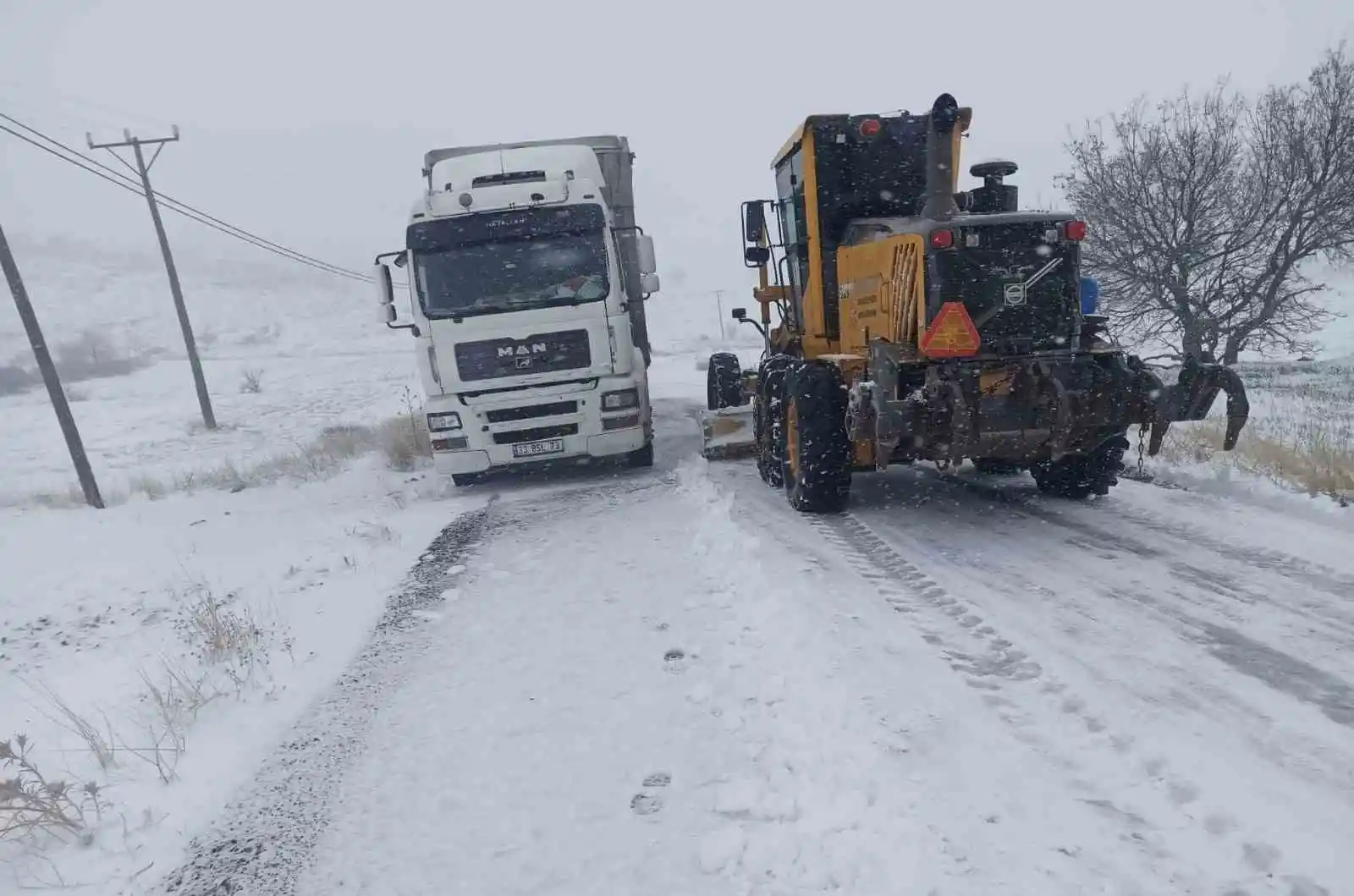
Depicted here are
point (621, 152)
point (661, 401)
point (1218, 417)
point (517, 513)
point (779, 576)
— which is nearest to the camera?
point (779, 576)

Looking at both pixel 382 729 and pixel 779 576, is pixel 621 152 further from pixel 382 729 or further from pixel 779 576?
pixel 382 729

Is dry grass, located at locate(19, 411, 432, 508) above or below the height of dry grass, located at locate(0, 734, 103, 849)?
below

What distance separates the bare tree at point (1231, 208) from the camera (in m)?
14.9

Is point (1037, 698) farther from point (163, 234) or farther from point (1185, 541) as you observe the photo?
point (163, 234)

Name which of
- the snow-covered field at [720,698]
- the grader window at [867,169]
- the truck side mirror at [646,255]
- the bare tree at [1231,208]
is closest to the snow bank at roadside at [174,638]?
the snow-covered field at [720,698]

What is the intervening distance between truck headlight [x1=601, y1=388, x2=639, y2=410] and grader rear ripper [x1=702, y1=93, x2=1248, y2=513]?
239 centimetres

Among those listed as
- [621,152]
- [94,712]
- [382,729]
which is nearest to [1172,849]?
[382,729]

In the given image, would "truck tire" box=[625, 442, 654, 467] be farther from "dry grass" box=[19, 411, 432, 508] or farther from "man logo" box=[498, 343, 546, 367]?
"dry grass" box=[19, 411, 432, 508]

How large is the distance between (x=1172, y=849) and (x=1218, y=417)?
27.2 feet

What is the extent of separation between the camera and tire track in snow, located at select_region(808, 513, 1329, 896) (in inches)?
99.7

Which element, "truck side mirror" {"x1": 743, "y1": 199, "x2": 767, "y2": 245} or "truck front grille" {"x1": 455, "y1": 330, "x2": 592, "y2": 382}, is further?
"truck front grille" {"x1": 455, "y1": 330, "x2": 592, "y2": 382}

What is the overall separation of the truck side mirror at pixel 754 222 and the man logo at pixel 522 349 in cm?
250

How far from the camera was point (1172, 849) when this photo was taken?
8.18 ft

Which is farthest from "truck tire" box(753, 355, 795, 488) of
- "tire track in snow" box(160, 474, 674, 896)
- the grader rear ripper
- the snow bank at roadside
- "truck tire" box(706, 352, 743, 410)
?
the snow bank at roadside
